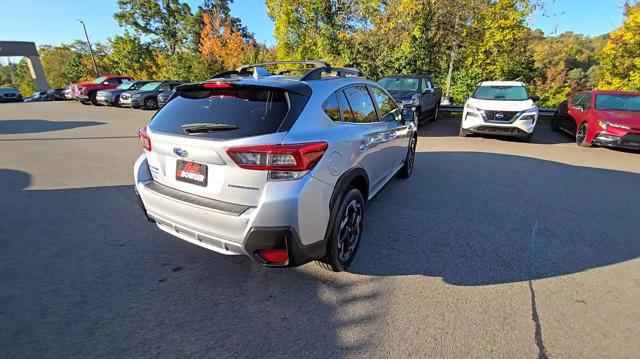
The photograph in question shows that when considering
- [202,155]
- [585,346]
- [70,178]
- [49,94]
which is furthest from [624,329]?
[49,94]

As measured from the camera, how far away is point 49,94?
31.1 meters

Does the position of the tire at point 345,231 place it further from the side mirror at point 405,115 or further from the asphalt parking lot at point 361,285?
the side mirror at point 405,115

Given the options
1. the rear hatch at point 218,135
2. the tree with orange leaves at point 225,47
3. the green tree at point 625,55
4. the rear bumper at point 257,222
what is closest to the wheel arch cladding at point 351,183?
the rear bumper at point 257,222

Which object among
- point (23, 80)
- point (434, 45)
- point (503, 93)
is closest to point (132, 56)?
point (434, 45)

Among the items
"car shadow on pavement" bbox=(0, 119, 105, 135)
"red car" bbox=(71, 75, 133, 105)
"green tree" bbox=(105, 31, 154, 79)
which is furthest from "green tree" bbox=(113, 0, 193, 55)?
"car shadow on pavement" bbox=(0, 119, 105, 135)

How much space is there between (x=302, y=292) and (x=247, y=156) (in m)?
1.27

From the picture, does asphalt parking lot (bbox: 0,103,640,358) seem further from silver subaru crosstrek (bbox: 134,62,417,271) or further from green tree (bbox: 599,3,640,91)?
green tree (bbox: 599,3,640,91)

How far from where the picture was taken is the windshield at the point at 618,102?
8.02 metres

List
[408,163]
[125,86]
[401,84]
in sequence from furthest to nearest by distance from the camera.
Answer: [125,86], [401,84], [408,163]

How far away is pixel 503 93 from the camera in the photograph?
9.06 meters

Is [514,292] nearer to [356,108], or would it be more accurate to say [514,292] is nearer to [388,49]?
[356,108]

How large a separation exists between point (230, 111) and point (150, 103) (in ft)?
56.7

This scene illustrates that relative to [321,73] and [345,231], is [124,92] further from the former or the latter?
[345,231]

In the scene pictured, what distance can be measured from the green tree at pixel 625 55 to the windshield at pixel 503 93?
8759 millimetres
